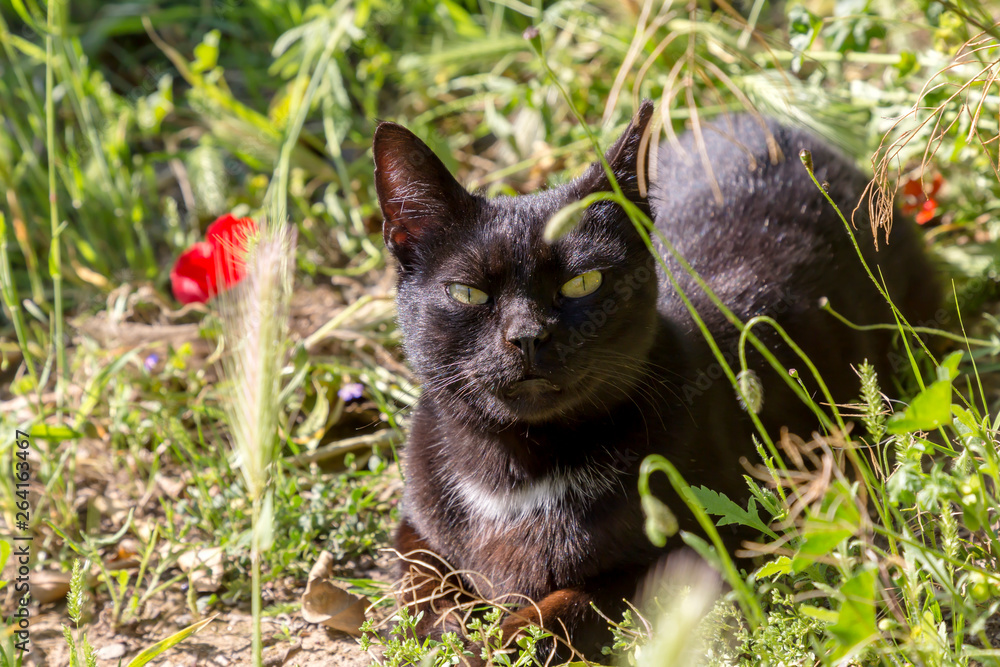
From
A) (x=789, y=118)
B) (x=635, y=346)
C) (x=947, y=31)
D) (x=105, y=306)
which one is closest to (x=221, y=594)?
(x=635, y=346)

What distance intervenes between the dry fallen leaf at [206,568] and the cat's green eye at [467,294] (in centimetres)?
94

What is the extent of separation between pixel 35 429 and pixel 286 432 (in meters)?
0.61

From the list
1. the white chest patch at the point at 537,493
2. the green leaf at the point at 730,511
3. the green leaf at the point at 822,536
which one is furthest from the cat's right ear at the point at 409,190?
the green leaf at the point at 822,536

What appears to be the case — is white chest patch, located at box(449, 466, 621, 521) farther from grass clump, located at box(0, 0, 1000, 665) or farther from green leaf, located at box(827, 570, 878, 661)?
green leaf, located at box(827, 570, 878, 661)

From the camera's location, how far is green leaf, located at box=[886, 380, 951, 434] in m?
1.04

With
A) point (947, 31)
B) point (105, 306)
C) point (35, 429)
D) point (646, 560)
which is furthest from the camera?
point (105, 306)

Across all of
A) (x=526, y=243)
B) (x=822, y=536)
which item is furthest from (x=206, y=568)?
(x=822, y=536)

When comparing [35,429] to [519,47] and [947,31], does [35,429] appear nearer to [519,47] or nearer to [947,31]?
[519,47]

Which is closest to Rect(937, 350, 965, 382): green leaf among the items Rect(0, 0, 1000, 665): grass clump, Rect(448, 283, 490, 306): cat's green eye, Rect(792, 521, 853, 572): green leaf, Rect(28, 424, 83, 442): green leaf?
Rect(0, 0, 1000, 665): grass clump

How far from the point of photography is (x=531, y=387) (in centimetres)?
154

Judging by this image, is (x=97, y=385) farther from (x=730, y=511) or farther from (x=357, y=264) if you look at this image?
(x=730, y=511)

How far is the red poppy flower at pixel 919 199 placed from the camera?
2.56 metres

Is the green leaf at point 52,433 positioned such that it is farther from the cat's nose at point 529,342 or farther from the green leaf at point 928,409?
the green leaf at point 928,409

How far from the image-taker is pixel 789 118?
2.36m
